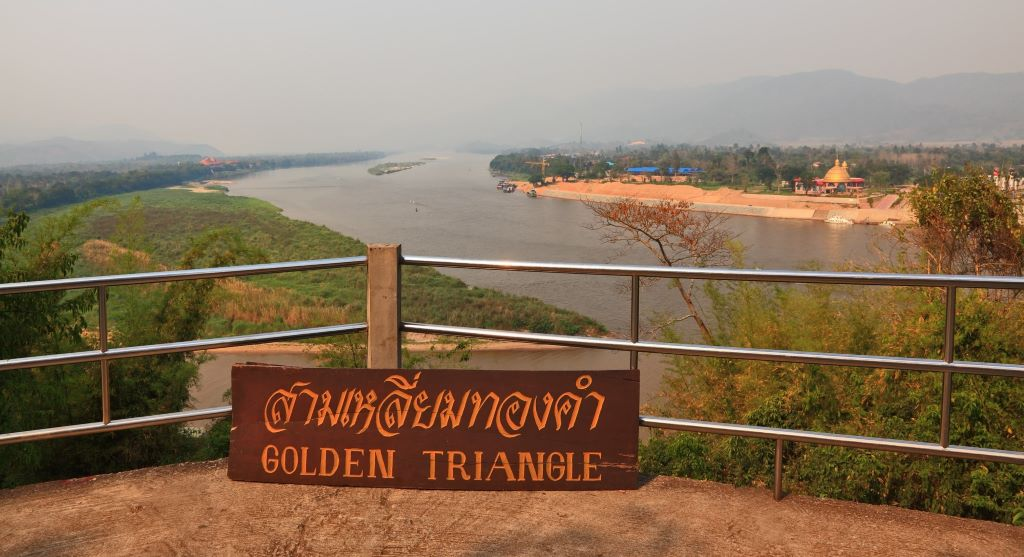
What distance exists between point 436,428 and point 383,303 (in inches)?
25.1

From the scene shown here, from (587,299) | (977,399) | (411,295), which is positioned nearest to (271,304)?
(411,295)

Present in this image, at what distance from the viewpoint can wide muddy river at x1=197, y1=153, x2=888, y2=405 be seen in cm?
1873

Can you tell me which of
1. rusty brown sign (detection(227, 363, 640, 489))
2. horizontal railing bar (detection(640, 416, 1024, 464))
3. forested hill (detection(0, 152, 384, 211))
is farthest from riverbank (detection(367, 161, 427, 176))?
horizontal railing bar (detection(640, 416, 1024, 464))

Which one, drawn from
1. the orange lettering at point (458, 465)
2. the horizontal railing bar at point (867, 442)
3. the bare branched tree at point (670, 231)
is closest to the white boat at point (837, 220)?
the bare branched tree at point (670, 231)

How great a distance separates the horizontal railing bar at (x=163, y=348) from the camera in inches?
142

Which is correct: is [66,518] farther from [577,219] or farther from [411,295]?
[577,219]

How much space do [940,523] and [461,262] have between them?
7.38 feet

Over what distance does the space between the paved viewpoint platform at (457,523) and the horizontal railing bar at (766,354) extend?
2.08 ft

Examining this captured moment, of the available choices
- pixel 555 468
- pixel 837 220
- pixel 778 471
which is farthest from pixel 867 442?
pixel 837 220

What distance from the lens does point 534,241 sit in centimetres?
4741

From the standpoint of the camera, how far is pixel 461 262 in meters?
3.85

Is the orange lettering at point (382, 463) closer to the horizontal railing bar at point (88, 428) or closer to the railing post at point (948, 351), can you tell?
the horizontal railing bar at point (88, 428)

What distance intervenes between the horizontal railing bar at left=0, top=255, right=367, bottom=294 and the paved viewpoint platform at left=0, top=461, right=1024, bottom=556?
3.05 feet

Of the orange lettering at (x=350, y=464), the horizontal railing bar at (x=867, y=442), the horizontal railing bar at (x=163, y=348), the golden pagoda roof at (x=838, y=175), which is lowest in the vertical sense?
the orange lettering at (x=350, y=464)
